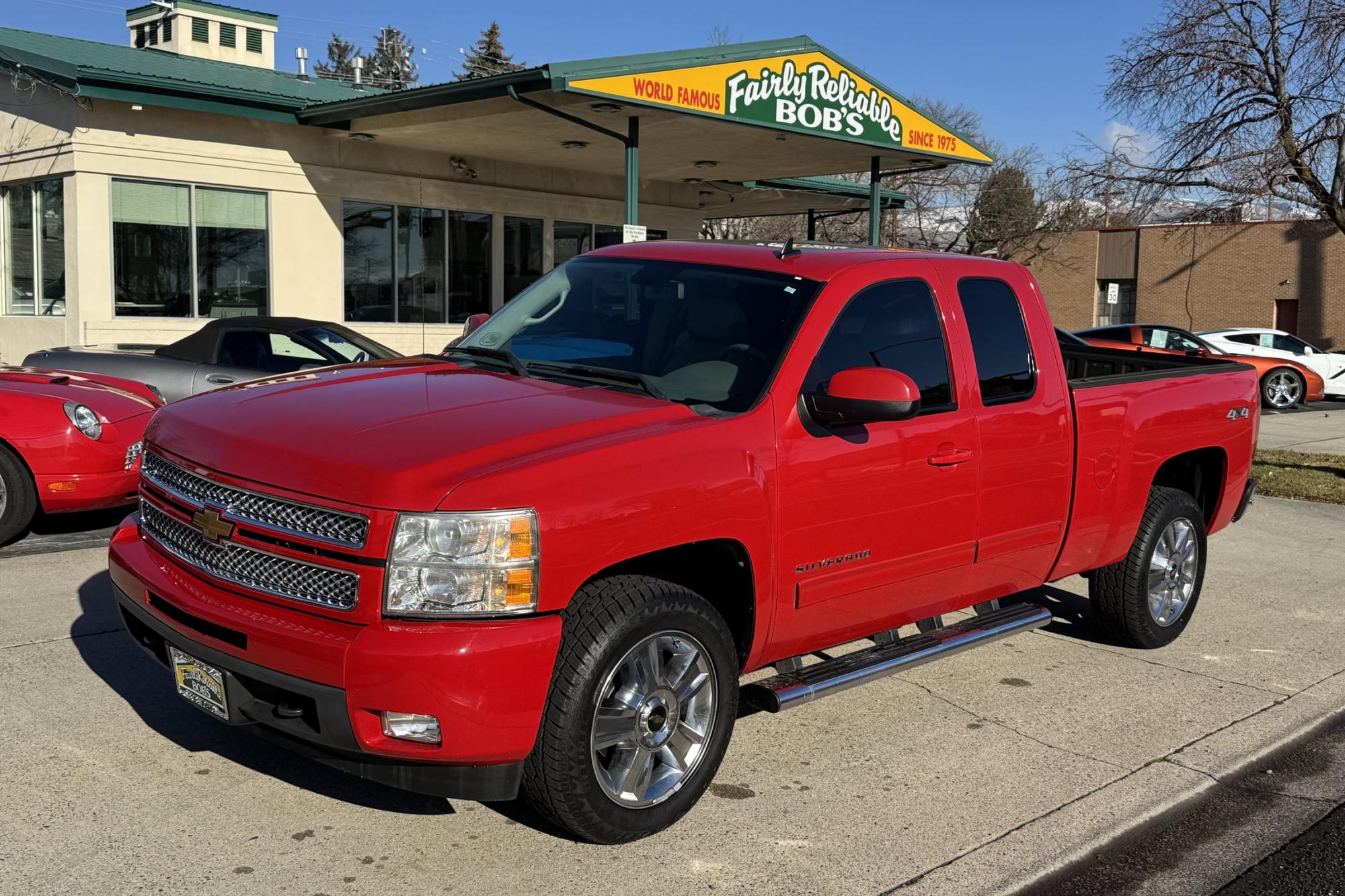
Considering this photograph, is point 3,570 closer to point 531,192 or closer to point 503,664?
point 503,664

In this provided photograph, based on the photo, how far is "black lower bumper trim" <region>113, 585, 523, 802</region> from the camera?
11.5ft

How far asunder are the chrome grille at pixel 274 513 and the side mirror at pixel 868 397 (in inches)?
67.6

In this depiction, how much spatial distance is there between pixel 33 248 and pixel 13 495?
1167cm

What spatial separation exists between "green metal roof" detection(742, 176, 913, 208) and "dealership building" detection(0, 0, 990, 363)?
240cm

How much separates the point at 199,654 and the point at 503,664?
1.02 m

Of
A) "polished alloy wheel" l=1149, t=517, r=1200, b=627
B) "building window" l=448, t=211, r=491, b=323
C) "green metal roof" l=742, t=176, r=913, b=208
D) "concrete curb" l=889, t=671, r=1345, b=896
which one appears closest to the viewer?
"concrete curb" l=889, t=671, r=1345, b=896

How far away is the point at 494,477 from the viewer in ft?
11.6

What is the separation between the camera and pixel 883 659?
4883 millimetres

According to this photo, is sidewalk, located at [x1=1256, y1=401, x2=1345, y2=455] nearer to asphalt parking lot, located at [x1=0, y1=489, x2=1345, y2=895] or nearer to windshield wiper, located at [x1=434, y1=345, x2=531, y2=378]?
asphalt parking lot, located at [x1=0, y1=489, x2=1345, y2=895]

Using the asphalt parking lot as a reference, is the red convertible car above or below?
above

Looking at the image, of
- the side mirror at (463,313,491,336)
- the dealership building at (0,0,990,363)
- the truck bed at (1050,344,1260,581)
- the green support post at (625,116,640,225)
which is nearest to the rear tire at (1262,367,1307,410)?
the dealership building at (0,0,990,363)

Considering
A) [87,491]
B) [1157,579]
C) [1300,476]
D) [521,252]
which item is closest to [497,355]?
[1157,579]

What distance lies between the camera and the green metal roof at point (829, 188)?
2495 cm

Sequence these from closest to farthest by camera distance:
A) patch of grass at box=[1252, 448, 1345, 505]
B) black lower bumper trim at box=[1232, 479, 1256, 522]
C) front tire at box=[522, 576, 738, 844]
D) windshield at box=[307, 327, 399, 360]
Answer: front tire at box=[522, 576, 738, 844] → black lower bumper trim at box=[1232, 479, 1256, 522] → windshield at box=[307, 327, 399, 360] → patch of grass at box=[1252, 448, 1345, 505]
